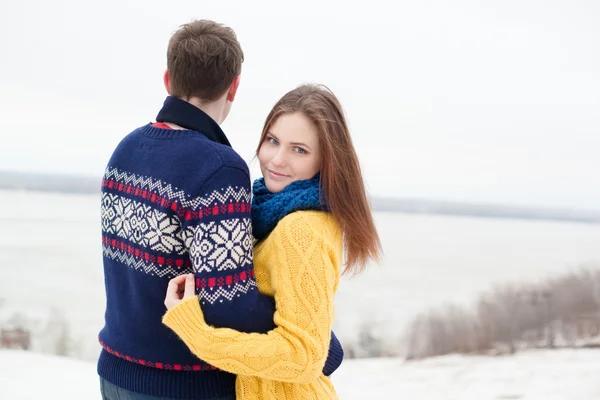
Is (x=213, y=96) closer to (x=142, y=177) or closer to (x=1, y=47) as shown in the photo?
(x=142, y=177)

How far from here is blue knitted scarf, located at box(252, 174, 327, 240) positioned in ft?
4.59

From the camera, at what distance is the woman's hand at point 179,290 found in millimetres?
1268

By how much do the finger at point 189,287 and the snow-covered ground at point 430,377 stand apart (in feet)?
7.87

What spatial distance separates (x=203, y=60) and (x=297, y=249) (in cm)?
44

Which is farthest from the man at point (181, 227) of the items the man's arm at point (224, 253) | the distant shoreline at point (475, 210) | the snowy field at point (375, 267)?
the distant shoreline at point (475, 210)

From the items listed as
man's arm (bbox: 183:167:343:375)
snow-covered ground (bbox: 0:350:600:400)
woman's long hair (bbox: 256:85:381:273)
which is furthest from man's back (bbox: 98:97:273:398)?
snow-covered ground (bbox: 0:350:600:400)

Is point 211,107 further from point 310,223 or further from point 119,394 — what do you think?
point 119,394

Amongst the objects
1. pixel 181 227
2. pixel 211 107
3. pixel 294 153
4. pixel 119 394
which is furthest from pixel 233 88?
pixel 119 394

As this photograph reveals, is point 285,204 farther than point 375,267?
No

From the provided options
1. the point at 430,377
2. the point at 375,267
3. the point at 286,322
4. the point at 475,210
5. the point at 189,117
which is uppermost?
the point at 189,117

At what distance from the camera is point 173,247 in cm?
133

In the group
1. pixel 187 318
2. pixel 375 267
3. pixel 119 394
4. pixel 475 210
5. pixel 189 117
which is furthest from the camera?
pixel 475 210

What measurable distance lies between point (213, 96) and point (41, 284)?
3.76m

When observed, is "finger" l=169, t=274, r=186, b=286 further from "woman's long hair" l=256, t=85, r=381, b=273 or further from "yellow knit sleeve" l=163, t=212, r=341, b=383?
"woman's long hair" l=256, t=85, r=381, b=273
